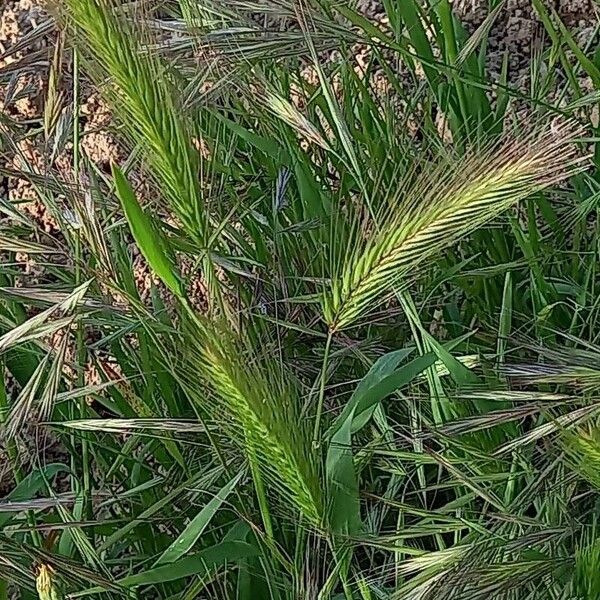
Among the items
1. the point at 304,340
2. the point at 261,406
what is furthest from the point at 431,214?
the point at 304,340

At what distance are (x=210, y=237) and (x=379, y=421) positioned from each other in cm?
29

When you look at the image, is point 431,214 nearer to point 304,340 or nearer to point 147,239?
point 147,239

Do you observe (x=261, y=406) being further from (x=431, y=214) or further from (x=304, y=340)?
(x=304, y=340)

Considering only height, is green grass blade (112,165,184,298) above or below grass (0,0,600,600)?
above

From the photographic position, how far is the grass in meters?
0.58

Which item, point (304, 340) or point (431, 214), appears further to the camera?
point (304, 340)

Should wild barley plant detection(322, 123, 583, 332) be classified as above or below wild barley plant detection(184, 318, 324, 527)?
above

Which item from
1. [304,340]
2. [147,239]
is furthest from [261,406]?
[304,340]

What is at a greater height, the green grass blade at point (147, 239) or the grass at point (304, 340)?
the green grass blade at point (147, 239)

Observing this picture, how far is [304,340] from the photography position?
98cm

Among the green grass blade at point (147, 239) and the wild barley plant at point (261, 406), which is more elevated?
the green grass blade at point (147, 239)

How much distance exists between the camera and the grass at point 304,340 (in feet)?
1.90

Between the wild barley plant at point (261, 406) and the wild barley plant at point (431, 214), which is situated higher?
the wild barley plant at point (431, 214)

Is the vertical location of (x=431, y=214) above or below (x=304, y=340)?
→ above
